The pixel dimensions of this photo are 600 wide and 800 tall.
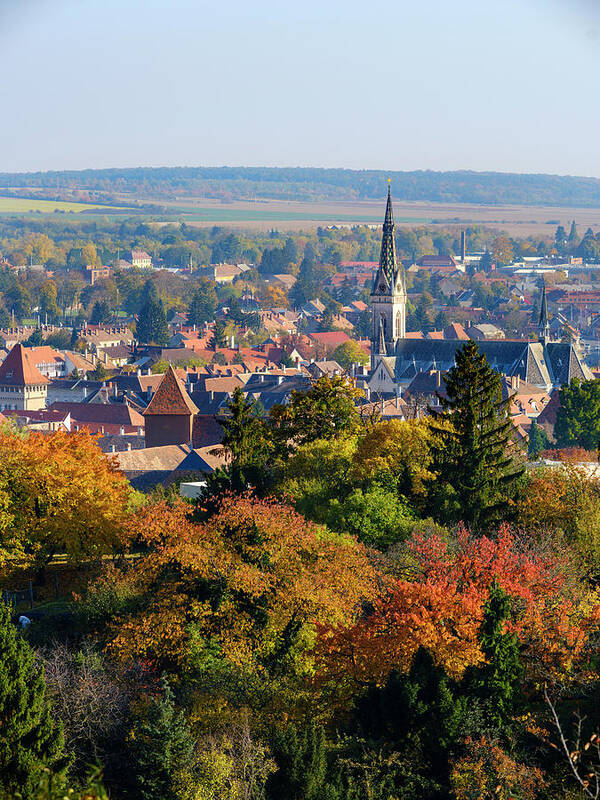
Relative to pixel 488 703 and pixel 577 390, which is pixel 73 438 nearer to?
pixel 488 703

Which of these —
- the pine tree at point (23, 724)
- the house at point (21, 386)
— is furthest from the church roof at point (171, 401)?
the house at point (21, 386)

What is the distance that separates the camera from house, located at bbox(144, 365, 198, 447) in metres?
57.3

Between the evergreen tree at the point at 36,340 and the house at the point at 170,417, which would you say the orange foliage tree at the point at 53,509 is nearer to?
the house at the point at 170,417

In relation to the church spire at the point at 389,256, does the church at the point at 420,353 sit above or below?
below

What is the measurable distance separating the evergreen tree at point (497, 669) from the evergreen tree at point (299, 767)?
282cm

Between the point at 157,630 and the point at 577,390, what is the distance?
138ft

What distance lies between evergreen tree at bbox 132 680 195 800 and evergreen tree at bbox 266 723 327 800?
1353 millimetres

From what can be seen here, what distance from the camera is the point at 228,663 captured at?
26.6 metres

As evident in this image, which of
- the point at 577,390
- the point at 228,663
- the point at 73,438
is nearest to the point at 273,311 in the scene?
the point at 577,390

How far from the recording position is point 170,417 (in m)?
57.4

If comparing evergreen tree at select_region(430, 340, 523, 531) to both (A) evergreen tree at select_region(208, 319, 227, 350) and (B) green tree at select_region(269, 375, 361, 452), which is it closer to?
(B) green tree at select_region(269, 375, 361, 452)

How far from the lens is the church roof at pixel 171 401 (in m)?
57.4

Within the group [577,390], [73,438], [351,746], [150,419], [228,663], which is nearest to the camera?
[351,746]

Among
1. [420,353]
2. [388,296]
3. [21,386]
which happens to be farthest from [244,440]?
[388,296]
